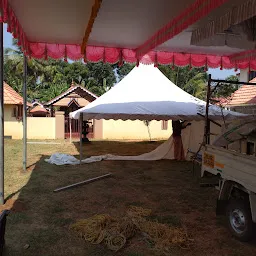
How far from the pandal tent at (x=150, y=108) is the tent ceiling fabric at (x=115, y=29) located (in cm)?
202

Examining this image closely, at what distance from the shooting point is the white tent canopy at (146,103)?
9.30 meters

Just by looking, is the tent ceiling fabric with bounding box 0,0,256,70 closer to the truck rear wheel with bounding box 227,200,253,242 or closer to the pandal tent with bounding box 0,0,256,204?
the pandal tent with bounding box 0,0,256,204

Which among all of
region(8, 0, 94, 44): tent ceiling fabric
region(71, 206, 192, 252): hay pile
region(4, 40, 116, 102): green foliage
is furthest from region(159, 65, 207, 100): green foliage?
region(71, 206, 192, 252): hay pile

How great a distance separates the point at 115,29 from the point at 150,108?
4.15 metres

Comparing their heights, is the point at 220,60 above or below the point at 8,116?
above

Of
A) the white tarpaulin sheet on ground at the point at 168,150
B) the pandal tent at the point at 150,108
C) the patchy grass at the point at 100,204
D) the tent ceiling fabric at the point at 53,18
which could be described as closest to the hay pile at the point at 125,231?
the patchy grass at the point at 100,204

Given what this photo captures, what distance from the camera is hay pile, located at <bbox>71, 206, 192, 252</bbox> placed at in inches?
157

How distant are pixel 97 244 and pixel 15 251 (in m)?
1.05

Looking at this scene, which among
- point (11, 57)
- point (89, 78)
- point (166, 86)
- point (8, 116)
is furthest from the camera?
point (89, 78)

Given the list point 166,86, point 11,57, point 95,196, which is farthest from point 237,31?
point 11,57

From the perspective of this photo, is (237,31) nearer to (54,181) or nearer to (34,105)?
(54,181)

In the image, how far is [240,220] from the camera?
13.5ft

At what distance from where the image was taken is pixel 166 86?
11.2 meters

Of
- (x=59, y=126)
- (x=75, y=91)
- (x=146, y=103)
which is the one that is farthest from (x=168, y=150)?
(x=75, y=91)
